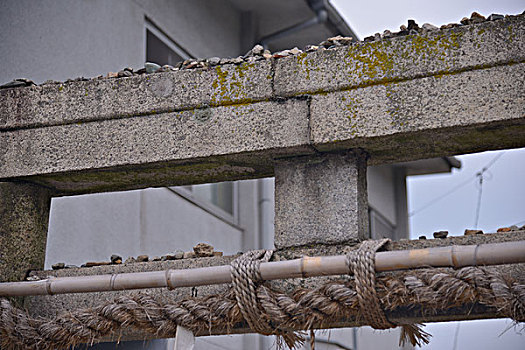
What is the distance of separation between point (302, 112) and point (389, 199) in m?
8.40

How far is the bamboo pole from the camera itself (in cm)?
248

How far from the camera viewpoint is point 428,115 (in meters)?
2.72

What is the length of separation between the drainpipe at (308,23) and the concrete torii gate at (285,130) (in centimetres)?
490

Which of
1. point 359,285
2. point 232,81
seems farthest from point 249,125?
point 359,285

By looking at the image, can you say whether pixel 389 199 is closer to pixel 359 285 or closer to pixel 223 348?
pixel 223 348

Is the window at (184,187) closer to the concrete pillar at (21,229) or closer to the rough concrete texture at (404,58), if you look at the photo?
the concrete pillar at (21,229)

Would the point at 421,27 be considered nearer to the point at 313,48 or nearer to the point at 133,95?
the point at 313,48

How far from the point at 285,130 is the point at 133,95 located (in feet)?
2.09

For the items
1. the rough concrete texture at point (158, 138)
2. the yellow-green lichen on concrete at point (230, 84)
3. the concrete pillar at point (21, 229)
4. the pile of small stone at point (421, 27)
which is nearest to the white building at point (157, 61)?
the concrete pillar at point (21, 229)

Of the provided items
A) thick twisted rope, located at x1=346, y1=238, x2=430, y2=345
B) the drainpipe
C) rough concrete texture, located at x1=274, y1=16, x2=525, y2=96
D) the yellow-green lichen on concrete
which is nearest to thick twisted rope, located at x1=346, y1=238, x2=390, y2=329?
thick twisted rope, located at x1=346, y1=238, x2=430, y2=345

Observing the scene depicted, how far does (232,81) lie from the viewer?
2998 millimetres

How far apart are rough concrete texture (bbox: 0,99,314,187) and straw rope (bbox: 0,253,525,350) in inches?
20.8

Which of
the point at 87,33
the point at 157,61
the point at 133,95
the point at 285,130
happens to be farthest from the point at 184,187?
the point at 285,130

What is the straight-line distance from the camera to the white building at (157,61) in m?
5.19
